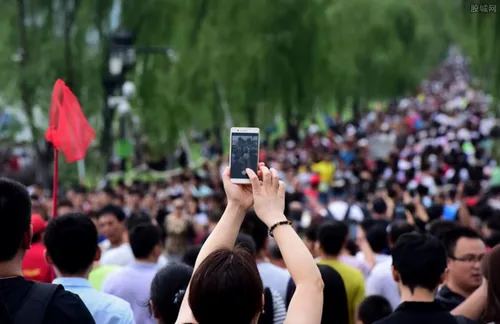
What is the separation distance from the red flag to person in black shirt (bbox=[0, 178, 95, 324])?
2.96 m

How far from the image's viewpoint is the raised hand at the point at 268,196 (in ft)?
11.2

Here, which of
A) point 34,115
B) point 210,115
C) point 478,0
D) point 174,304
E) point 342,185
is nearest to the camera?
point 174,304

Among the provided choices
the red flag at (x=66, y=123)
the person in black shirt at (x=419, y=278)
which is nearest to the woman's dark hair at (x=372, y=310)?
the person in black shirt at (x=419, y=278)

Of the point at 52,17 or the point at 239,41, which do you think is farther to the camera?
the point at 239,41

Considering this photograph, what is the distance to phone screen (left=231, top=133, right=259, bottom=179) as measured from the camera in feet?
11.7

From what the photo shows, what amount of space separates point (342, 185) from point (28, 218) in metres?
14.3

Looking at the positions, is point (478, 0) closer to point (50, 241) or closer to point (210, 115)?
point (50, 241)

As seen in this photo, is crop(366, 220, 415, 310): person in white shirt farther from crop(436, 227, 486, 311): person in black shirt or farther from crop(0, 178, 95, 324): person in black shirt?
crop(0, 178, 95, 324): person in black shirt

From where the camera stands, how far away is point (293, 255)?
3330 millimetres

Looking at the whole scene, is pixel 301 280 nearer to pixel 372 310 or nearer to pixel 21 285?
pixel 21 285

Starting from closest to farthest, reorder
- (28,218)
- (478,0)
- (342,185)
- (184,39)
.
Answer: (28,218) < (478,0) < (342,185) < (184,39)

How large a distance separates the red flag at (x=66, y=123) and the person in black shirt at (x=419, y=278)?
2.58m

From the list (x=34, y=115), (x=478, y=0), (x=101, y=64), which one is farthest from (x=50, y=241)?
(x=34, y=115)

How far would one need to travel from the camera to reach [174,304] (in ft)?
14.9
